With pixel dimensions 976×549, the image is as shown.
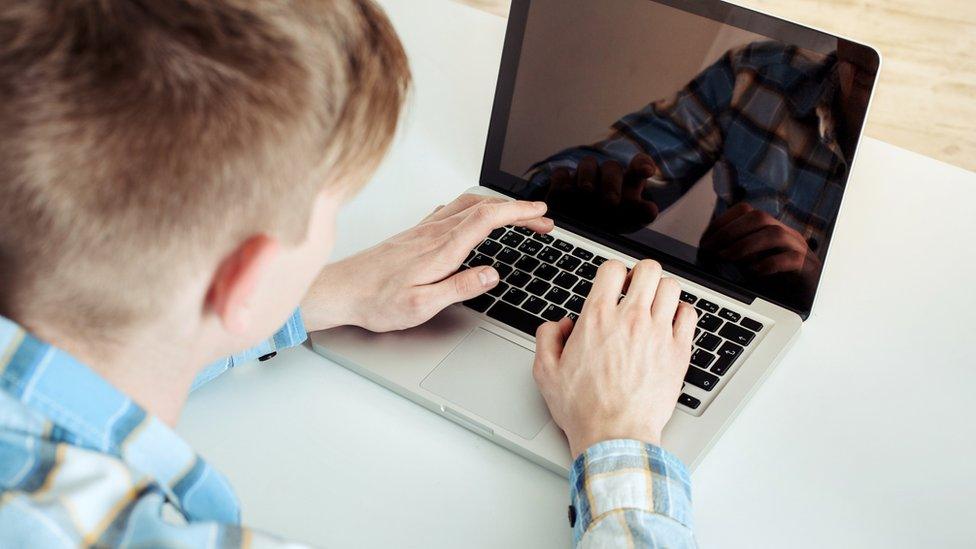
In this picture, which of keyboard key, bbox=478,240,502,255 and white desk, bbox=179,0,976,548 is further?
keyboard key, bbox=478,240,502,255

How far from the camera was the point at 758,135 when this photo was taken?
905 millimetres

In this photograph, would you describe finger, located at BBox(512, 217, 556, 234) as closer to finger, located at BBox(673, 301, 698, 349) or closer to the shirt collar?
finger, located at BBox(673, 301, 698, 349)

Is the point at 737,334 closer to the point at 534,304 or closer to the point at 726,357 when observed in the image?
the point at 726,357

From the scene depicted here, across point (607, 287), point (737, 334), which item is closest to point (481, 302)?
point (607, 287)

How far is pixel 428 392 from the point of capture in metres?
0.85

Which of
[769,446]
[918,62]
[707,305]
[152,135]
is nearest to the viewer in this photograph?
[152,135]

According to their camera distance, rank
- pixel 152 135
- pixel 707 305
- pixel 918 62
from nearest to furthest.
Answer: pixel 152 135 → pixel 707 305 → pixel 918 62

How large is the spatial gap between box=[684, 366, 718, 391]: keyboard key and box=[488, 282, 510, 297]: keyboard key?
0.19 meters

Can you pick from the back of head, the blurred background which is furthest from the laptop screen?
the blurred background

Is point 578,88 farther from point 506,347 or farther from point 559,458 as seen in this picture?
point 559,458

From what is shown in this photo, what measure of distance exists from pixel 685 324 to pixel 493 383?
17 centimetres

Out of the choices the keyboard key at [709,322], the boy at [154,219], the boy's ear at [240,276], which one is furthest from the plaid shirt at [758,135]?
the boy's ear at [240,276]

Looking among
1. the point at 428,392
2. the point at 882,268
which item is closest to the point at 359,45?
the point at 428,392

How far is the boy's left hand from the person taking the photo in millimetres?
894
